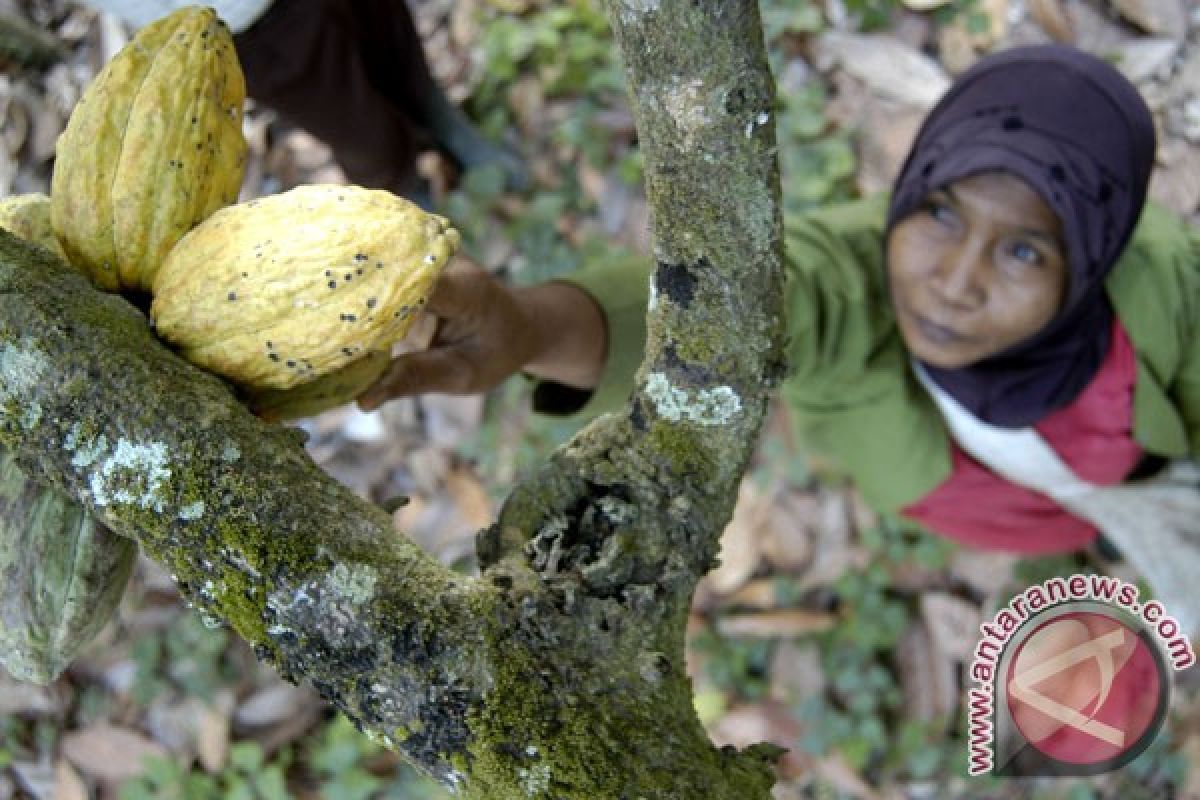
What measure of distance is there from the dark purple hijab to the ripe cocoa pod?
117 centimetres

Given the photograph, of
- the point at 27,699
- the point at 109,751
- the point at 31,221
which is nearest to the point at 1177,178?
the point at 31,221

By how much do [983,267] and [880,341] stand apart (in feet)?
0.95

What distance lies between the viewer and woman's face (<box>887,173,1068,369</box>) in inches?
53.5

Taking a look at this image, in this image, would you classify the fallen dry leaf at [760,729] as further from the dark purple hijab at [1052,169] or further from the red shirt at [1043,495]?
the dark purple hijab at [1052,169]

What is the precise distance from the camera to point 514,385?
7.31 feet

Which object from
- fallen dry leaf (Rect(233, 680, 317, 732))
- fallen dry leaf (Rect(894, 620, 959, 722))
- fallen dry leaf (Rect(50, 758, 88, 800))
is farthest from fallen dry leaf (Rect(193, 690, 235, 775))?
fallen dry leaf (Rect(894, 620, 959, 722))

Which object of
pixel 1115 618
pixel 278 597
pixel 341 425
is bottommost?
pixel 341 425

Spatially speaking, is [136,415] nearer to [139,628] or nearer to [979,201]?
[979,201]

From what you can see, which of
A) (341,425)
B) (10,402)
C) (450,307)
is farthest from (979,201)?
(341,425)

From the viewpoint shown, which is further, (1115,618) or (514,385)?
(514,385)

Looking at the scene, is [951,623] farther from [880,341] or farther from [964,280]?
[964,280]

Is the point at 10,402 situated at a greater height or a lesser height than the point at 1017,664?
greater

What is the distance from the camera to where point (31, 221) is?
0.68 metres

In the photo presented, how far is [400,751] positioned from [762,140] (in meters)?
0.42
